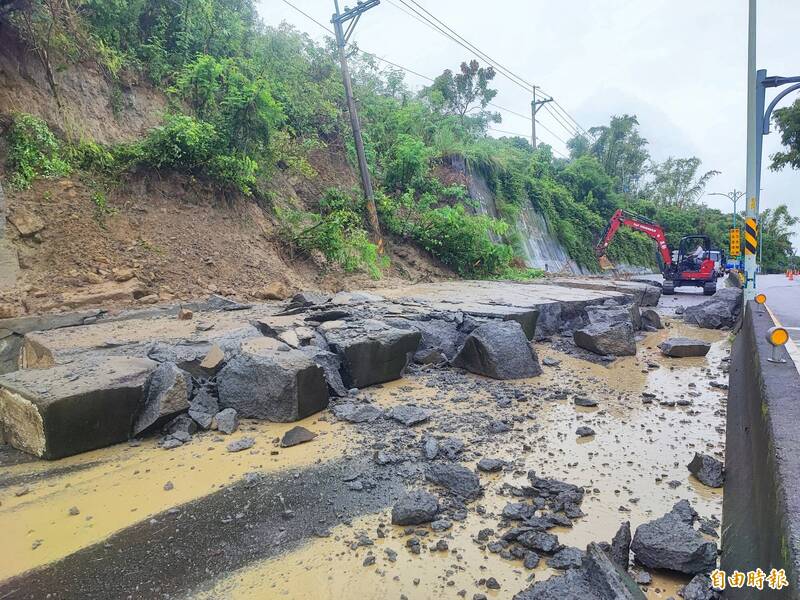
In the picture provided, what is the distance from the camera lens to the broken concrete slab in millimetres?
3479

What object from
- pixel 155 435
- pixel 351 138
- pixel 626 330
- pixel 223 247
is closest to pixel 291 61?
pixel 351 138

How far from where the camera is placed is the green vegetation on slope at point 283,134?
7801mm

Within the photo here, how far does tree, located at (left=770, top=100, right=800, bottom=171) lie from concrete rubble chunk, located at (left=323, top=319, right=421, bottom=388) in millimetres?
18103

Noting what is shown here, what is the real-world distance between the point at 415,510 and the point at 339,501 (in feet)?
1.64

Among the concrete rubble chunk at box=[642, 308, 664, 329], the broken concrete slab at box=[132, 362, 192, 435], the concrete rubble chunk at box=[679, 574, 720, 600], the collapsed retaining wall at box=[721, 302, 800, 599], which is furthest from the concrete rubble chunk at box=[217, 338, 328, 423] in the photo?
the concrete rubble chunk at box=[642, 308, 664, 329]

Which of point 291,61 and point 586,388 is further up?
point 291,61

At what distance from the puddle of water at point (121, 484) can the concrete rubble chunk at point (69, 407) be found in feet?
0.40

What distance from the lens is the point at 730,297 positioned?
33.8 feet

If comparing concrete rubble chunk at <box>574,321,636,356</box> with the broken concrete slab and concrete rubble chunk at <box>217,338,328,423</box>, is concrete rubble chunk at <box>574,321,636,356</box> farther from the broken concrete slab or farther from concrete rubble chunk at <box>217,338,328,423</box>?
the broken concrete slab

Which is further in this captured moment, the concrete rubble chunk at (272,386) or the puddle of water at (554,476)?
the concrete rubble chunk at (272,386)

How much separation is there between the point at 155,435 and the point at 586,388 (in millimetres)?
4022

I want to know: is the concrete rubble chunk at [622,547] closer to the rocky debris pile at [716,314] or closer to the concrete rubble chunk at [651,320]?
the concrete rubble chunk at [651,320]

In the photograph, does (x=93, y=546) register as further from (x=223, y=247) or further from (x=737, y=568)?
(x=223, y=247)

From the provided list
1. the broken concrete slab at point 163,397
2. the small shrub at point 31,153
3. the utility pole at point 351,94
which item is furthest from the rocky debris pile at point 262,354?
the utility pole at point 351,94
